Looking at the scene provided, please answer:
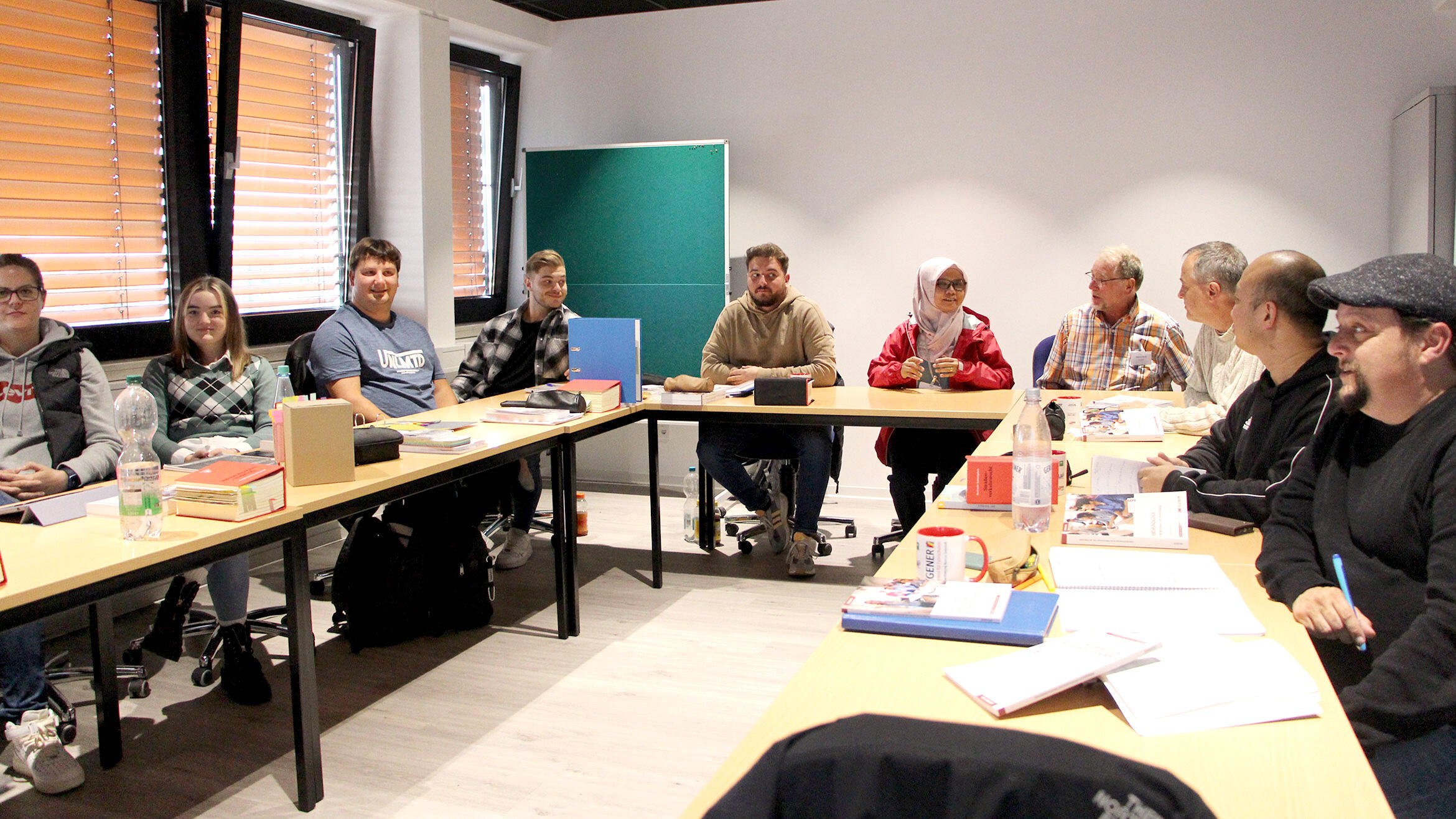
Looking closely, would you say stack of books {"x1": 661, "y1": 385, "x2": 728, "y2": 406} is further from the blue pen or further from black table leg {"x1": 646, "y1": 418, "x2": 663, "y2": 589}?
the blue pen

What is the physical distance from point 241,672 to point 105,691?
0.46 metres

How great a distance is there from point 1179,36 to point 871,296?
197 centimetres

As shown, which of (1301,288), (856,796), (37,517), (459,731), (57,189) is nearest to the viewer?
(856,796)

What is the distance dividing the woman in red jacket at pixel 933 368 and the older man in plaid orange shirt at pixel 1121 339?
32 centimetres

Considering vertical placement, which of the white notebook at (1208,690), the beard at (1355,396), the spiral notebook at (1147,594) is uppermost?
the beard at (1355,396)

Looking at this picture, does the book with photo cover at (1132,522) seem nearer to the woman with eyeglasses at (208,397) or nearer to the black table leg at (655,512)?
the black table leg at (655,512)

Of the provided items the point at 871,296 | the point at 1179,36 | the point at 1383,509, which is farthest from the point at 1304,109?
the point at 1383,509

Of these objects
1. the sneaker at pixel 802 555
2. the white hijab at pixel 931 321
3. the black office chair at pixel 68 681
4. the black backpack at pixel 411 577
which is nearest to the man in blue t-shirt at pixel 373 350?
the black backpack at pixel 411 577

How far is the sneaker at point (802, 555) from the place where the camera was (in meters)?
4.38

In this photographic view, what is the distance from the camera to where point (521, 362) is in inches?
185

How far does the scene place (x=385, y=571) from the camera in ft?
11.7

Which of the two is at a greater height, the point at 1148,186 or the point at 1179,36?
the point at 1179,36

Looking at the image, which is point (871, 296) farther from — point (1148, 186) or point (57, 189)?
point (57, 189)

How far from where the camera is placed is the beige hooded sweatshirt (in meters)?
4.56
